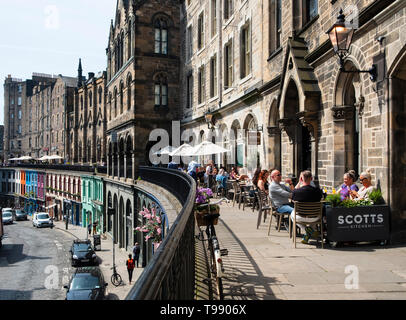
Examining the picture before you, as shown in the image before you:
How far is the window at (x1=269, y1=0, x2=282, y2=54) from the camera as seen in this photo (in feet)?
50.6

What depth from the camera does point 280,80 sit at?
14.0 m

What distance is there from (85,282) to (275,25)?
51.3ft

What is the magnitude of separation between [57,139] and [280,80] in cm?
6402

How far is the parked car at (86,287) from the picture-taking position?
1839 centimetres

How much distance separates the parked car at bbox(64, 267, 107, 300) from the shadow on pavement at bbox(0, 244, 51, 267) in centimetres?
1459

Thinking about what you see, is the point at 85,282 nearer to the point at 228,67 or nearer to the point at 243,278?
the point at 228,67

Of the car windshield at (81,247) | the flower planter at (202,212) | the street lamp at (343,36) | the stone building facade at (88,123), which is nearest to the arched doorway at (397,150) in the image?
the street lamp at (343,36)

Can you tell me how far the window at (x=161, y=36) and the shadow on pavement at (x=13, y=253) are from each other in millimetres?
20637

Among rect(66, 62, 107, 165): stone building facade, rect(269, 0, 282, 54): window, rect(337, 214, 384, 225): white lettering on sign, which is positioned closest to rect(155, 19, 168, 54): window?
rect(269, 0, 282, 54): window

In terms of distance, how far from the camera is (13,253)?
1391 inches

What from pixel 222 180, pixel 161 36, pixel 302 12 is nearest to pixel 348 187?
pixel 302 12

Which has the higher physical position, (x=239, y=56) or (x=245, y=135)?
(x=239, y=56)
